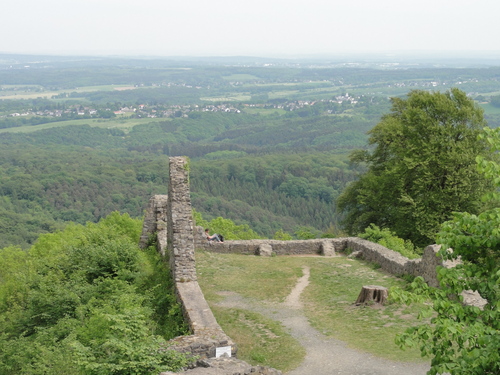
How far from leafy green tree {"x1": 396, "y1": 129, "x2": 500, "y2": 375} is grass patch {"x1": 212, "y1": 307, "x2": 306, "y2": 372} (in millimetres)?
4785

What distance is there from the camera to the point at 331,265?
22672 mm

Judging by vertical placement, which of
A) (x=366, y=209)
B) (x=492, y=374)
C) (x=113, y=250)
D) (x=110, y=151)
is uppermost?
(x=492, y=374)

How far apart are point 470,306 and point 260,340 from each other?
6.64 meters

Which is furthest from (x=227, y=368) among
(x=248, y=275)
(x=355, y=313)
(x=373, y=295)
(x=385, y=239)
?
(x=385, y=239)

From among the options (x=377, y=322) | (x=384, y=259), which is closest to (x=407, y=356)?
(x=377, y=322)

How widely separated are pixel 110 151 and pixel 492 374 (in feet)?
598

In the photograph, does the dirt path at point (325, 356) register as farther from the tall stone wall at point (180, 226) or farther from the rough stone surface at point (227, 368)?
the tall stone wall at point (180, 226)

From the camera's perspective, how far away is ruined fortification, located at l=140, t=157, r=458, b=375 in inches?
511

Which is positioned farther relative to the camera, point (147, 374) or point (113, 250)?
point (113, 250)

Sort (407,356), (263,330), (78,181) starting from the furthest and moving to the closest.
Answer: (78,181)
(263,330)
(407,356)

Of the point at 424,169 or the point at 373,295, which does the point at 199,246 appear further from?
the point at 424,169

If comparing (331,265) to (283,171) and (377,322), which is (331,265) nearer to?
(377,322)

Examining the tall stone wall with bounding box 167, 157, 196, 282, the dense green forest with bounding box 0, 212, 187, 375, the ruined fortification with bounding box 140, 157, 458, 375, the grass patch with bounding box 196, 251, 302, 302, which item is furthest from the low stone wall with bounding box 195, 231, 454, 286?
the tall stone wall with bounding box 167, 157, 196, 282

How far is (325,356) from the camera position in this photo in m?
13.8
